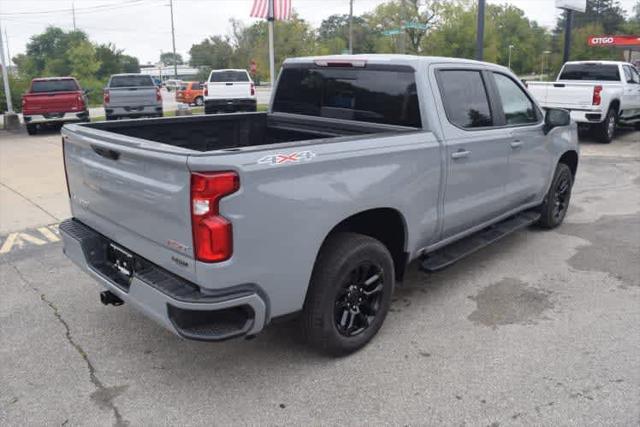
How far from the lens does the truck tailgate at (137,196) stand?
2.82m

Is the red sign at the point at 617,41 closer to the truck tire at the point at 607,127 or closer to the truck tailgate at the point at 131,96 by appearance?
the truck tire at the point at 607,127

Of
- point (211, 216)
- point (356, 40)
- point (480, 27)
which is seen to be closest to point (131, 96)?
point (480, 27)

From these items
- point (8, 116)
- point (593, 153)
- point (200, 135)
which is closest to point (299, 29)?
point (8, 116)

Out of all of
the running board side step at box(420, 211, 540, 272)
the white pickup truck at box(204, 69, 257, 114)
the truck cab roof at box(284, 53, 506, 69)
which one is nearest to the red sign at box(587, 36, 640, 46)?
the white pickup truck at box(204, 69, 257, 114)

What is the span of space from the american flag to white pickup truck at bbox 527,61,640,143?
9411 mm

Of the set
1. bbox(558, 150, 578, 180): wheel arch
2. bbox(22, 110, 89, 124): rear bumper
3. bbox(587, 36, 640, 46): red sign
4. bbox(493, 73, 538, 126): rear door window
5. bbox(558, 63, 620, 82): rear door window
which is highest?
bbox(587, 36, 640, 46): red sign

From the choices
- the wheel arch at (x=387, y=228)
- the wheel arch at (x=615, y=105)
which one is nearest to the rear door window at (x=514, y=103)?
the wheel arch at (x=387, y=228)

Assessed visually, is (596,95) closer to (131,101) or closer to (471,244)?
(471,244)

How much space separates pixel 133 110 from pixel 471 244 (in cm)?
1514

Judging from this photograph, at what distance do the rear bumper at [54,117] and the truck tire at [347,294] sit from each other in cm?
1551

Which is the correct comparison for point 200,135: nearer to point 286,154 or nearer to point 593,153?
point 286,154

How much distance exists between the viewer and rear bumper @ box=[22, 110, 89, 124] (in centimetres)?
1631

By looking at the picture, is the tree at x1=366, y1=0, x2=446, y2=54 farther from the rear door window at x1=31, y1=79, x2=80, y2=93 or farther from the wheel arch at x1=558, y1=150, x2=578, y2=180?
the wheel arch at x1=558, y1=150, x2=578, y2=180

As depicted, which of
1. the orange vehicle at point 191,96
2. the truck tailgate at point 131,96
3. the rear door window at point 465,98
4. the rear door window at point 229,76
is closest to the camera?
the rear door window at point 465,98
